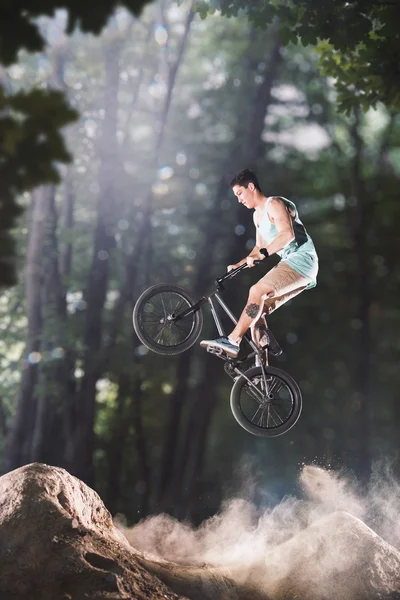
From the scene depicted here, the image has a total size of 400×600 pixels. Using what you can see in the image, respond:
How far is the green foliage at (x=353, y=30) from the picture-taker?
7477mm

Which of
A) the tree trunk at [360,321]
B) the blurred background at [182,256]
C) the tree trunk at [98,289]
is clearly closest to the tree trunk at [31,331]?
the blurred background at [182,256]

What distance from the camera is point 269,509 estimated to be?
9.16 m

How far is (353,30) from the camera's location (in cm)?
752

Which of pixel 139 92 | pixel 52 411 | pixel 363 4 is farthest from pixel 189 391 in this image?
pixel 363 4

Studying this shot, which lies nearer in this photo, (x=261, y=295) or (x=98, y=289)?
(x=261, y=295)

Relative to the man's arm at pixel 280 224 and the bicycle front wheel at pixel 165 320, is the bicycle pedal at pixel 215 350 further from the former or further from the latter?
the man's arm at pixel 280 224

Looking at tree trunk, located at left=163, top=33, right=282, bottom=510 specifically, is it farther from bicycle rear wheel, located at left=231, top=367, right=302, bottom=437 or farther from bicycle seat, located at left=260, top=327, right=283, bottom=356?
bicycle rear wheel, located at left=231, top=367, right=302, bottom=437

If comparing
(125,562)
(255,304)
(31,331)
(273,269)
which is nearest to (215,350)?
(255,304)

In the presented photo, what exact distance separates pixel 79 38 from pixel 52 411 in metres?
10.9

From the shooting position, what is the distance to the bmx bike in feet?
22.8

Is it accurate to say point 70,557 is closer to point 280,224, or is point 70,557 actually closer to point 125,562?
point 125,562

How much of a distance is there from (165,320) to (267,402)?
134 centimetres

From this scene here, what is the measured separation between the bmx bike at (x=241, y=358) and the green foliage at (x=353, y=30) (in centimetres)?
299

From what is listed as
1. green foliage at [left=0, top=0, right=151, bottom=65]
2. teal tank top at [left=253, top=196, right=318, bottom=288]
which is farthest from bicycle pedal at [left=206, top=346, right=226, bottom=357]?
green foliage at [left=0, top=0, right=151, bottom=65]
